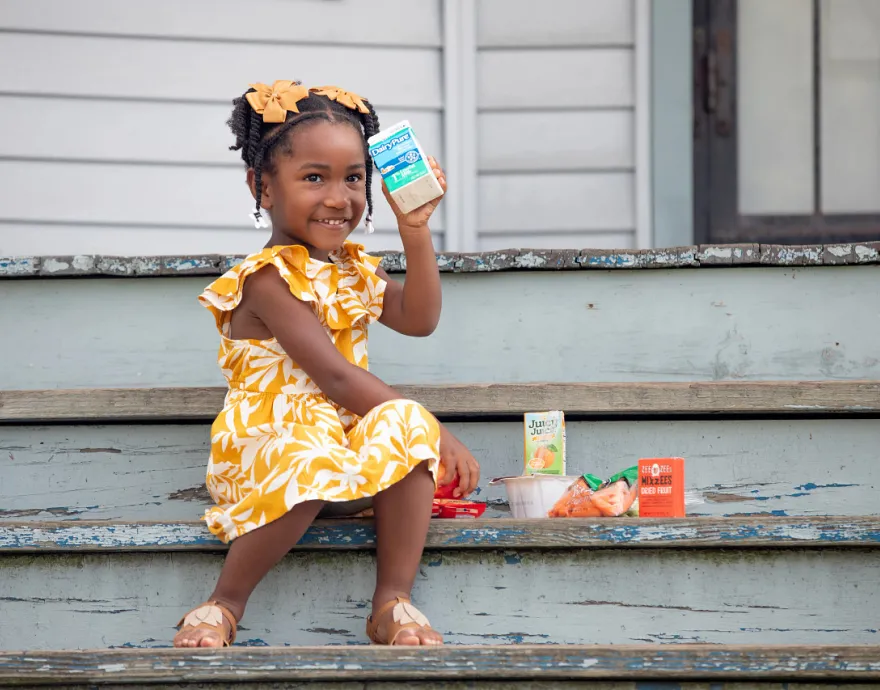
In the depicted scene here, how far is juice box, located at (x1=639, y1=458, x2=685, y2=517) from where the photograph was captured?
1830mm

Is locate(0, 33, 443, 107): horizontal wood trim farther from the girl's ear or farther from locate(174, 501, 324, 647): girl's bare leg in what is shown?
locate(174, 501, 324, 647): girl's bare leg

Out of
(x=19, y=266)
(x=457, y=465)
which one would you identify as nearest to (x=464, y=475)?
(x=457, y=465)

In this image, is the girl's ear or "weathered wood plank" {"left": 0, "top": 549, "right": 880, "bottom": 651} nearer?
"weathered wood plank" {"left": 0, "top": 549, "right": 880, "bottom": 651}

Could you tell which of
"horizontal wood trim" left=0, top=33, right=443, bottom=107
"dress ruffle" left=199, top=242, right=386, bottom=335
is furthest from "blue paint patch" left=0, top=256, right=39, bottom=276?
"horizontal wood trim" left=0, top=33, right=443, bottom=107

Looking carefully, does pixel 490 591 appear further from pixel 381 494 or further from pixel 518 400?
pixel 518 400

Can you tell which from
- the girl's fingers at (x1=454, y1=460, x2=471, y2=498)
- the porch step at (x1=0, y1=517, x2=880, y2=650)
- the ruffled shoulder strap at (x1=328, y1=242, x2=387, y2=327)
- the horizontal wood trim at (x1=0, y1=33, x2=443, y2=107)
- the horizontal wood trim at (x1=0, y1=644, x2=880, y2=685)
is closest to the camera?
the horizontal wood trim at (x1=0, y1=644, x2=880, y2=685)

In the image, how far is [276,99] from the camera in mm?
1947

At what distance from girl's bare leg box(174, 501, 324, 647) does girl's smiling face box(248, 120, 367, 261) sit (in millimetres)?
540

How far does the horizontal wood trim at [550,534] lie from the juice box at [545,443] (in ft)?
0.80

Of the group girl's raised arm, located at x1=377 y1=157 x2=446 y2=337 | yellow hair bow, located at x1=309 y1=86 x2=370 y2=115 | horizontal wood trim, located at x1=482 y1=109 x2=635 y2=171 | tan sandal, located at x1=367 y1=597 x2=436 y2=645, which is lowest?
tan sandal, located at x1=367 y1=597 x2=436 y2=645

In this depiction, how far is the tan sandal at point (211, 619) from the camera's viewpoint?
1.58 metres

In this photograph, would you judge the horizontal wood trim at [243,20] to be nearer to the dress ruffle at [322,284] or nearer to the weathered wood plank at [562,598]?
the dress ruffle at [322,284]

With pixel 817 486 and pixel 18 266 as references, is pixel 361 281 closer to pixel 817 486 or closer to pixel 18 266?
pixel 18 266

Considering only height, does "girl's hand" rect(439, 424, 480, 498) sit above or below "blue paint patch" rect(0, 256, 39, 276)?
below
